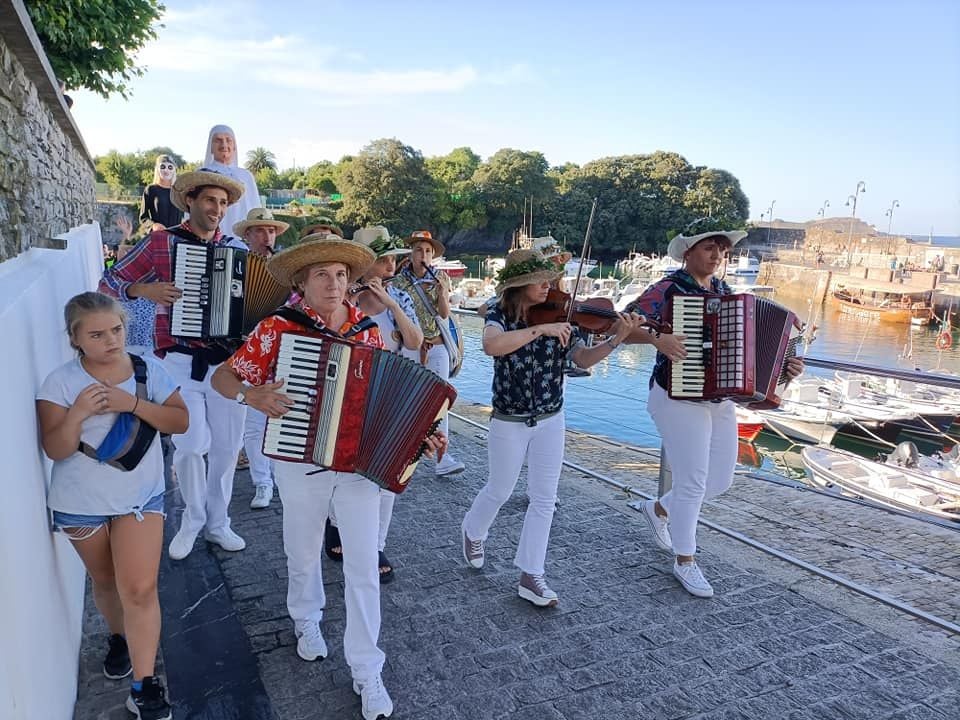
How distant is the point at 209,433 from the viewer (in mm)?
4191

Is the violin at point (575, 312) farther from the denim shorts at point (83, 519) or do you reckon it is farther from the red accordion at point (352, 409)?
the denim shorts at point (83, 519)

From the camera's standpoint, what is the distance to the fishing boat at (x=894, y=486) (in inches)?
543

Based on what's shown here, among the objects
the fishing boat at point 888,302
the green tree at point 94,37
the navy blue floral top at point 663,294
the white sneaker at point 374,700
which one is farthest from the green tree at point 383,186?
the white sneaker at point 374,700

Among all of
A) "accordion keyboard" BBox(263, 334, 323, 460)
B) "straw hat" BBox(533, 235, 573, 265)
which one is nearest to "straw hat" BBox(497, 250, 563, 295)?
"straw hat" BBox(533, 235, 573, 265)

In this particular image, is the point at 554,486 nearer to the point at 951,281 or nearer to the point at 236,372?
the point at 236,372

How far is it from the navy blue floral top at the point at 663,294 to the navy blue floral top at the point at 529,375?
62cm

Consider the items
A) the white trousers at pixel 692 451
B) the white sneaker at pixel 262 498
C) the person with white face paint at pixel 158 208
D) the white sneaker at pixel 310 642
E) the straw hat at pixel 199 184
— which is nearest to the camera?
the white sneaker at pixel 310 642

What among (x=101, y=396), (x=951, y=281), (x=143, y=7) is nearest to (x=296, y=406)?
(x=101, y=396)

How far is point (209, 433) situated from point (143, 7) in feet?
29.2

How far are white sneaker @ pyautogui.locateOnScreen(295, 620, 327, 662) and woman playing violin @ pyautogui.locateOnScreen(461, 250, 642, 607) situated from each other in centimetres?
122

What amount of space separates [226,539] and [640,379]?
25647 millimetres

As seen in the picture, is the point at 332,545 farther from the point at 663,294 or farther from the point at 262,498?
the point at 663,294

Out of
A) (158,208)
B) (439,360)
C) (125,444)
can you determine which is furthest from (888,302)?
(125,444)

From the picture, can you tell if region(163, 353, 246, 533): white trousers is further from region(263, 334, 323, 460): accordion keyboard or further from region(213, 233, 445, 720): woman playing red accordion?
region(263, 334, 323, 460): accordion keyboard
